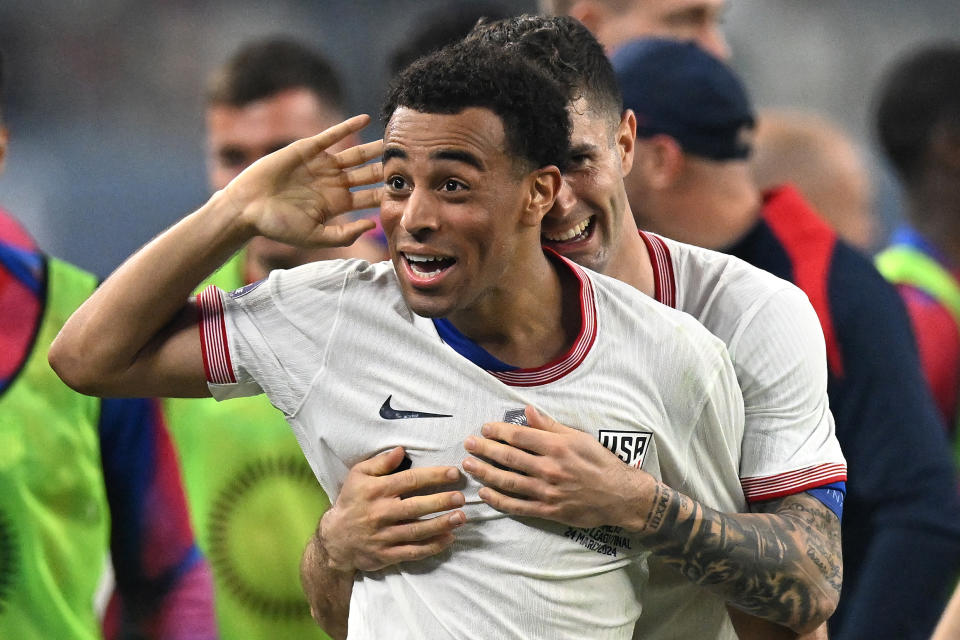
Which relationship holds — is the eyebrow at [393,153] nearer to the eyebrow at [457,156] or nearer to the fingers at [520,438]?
the eyebrow at [457,156]

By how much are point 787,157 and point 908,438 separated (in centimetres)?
231

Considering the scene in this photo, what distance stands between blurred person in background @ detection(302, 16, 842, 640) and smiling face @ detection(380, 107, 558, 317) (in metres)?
0.23

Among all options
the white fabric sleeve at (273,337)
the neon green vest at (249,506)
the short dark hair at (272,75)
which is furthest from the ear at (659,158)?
the white fabric sleeve at (273,337)

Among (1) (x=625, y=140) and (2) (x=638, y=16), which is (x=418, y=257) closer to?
(1) (x=625, y=140)

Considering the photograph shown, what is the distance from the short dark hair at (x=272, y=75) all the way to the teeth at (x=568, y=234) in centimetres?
161

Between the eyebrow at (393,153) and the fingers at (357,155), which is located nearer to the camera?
the eyebrow at (393,153)

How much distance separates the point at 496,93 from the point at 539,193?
0.16 meters

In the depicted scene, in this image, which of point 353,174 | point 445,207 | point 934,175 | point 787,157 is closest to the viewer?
point 445,207

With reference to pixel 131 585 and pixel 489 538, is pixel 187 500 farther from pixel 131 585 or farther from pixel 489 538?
pixel 489 538

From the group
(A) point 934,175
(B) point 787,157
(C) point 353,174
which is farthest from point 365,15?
(C) point 353,174

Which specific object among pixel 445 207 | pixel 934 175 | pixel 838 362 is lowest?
pixel 838 362

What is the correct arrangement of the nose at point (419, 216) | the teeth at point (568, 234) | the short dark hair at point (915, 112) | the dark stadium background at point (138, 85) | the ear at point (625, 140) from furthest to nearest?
1. the dark stadium background at point (138, 85)
2. the short dark hair at point (915, 112)
3. the ear at point (625, 140)
4. the teeth at point (568, 234)
5. the nose at point (419, 216)

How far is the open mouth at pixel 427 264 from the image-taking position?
1.87m

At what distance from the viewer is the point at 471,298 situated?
1.91 metres
